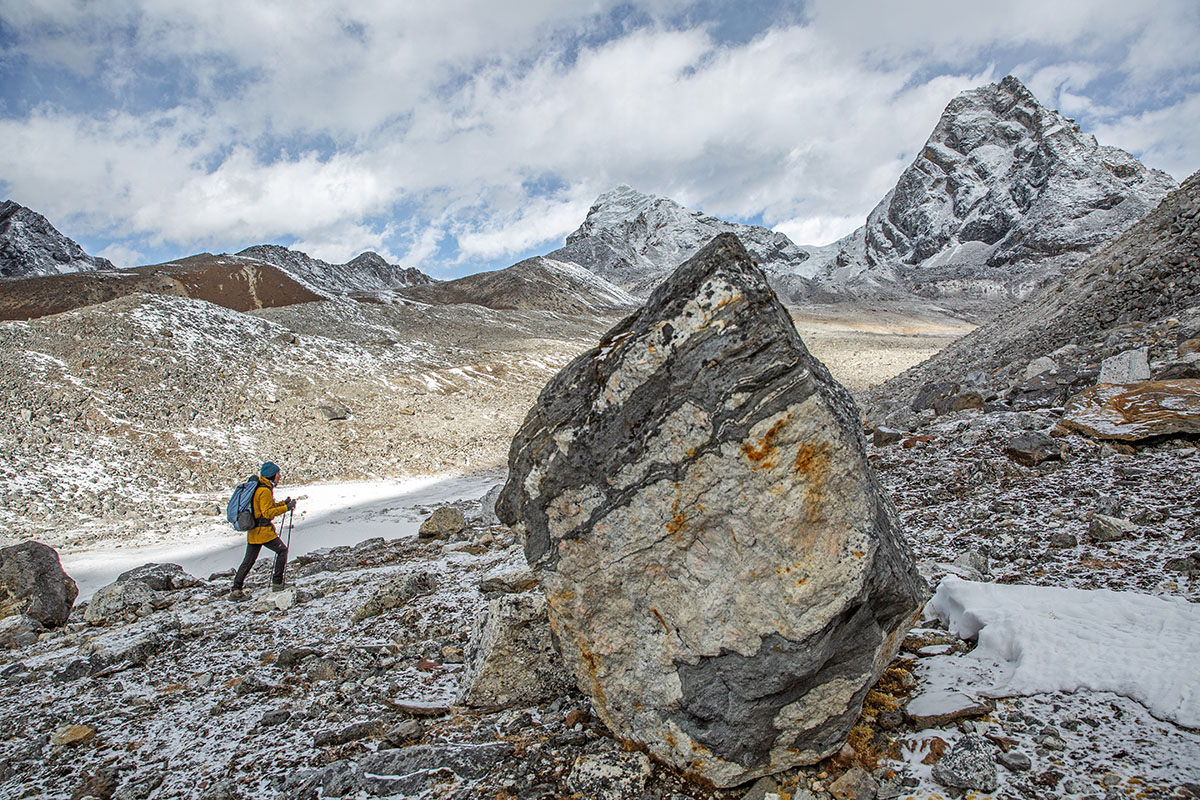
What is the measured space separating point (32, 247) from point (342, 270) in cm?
4436

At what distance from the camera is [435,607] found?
5.66 meters

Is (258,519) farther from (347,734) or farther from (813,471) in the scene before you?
(813,471)

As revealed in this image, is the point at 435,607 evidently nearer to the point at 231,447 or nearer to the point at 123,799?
the point at 123,799

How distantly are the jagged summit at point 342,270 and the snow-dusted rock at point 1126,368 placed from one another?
88.5 m

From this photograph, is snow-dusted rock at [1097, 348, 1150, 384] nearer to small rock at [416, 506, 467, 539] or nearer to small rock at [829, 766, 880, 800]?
small rock at [829, 766, 880, 800]

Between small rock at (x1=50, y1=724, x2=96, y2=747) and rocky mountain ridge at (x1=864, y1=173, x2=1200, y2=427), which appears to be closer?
small rock at (x1=50, y1=724, x2=96, y2=747)

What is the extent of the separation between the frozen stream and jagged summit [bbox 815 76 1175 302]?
89.8 m

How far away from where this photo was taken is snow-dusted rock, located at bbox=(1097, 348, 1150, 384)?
7.86 m

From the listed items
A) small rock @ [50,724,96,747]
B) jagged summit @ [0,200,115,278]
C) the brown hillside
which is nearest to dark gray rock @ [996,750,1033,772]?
small rock @ [50,724,96,747]

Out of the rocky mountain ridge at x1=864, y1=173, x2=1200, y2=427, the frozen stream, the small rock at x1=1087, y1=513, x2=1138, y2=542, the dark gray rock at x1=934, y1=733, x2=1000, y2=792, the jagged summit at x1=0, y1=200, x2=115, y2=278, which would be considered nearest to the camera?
the dark gray rock at x1=934, y1=733, x2=1000, y2=792

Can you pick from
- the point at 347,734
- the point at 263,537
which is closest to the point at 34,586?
the point at 263,537

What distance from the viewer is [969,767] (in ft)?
8.13

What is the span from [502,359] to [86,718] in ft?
85.1

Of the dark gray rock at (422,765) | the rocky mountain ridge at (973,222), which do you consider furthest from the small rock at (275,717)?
the rocky mountain ridge at (973,222)
